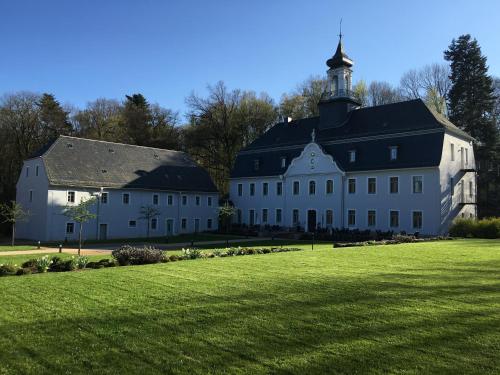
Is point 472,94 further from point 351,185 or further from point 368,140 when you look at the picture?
point 351,185

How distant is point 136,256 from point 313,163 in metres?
27.9

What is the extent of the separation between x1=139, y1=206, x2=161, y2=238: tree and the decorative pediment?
12.6 meters

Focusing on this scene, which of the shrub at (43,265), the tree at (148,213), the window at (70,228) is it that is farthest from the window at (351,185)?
the shrub at (43,265)

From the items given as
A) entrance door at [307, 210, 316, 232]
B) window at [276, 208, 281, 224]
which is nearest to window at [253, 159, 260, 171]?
window at [276, 208, 281, 224]

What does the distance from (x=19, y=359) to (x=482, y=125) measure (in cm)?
5081

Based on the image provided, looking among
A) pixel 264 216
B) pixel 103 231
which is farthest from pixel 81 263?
pixel 264 216

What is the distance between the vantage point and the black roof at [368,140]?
118 feet

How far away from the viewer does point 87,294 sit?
9.86m

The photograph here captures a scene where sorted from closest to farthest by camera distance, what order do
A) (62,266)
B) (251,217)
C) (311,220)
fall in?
(62,266)
(311,220)
(251,217)

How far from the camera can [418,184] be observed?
35688 mm

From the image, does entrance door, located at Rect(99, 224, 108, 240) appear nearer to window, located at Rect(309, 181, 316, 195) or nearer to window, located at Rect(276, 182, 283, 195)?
window, located at Rect(276, 182, 283, 195)

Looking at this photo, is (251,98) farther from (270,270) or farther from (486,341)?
(486,341)

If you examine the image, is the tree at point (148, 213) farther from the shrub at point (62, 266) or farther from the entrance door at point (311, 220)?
the shrub at point (62, 266)

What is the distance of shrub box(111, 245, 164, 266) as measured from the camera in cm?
1568
